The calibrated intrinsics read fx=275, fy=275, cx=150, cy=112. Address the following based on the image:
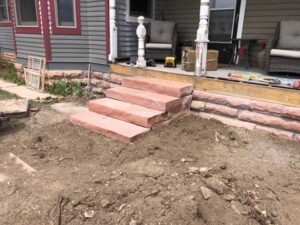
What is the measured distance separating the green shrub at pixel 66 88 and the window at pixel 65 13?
3.67ft

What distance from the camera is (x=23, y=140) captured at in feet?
10.7

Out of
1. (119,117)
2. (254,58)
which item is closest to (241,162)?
(119,117)

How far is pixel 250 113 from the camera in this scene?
11.6 feet

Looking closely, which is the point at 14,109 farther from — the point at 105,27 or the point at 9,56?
the point at 9,56

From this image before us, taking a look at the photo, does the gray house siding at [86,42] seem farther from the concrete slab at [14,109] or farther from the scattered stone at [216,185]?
the scattered stone at [216,185]

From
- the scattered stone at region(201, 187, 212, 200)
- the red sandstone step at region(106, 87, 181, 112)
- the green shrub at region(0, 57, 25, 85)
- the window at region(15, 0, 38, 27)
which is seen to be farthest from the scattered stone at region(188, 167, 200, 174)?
the green shrub at region(0, 57, 25, 85)

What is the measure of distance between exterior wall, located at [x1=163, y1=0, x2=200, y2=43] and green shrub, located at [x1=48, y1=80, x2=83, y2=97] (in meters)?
2.50

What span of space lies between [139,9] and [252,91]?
3.22 metres

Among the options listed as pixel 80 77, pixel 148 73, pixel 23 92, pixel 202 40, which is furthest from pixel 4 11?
pixel 202 40

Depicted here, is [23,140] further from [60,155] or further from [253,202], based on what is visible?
[253,202]

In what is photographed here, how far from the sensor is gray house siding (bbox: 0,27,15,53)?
7.21 meters

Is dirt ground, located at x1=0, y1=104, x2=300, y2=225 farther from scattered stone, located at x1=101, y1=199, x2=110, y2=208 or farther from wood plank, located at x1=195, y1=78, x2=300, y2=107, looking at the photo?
wood plank, located at x1=195, y1=78, x2=300, y2=107

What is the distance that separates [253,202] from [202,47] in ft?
7.87

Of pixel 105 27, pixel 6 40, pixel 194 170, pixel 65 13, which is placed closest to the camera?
pixel 194 170
